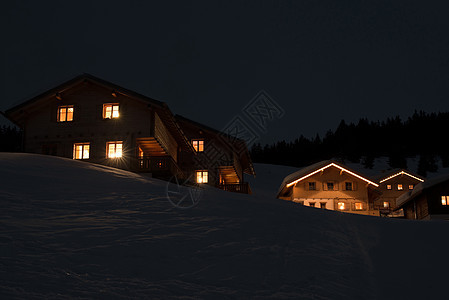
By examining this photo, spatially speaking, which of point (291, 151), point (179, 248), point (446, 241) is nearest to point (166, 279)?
point (179, 248)

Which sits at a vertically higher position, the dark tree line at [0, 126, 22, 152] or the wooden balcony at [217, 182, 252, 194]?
the dark tree line at [0, 126, 22, 152]

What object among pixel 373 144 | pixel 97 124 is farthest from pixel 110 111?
pixel 373 144

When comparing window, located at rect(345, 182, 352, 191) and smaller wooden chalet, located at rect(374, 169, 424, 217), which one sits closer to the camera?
window, located at rect(345, 182, 352, 191)

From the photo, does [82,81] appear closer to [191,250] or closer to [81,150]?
[81,150]

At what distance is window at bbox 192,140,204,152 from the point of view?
3684 centimetres

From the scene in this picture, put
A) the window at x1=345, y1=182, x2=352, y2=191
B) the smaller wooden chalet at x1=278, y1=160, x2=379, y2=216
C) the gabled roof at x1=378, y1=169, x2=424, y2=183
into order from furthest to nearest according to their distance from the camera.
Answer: the gabled roof at x1=378, y1=169, x2=424, y2=183 < the window at x1=345, y1=182, x2=352, y2=191 < the smaller wooden chalet at x1=278, y1=160, x2=379, y2=216

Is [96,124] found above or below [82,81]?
below

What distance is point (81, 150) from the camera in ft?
96.1

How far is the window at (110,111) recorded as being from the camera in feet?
97.2

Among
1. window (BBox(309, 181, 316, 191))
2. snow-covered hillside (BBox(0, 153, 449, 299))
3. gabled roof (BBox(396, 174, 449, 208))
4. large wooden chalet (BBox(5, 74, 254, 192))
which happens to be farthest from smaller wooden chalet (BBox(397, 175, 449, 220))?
snow-covered hillside (BBox(0, 153, 449, 299))

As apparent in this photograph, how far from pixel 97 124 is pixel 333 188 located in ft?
72.0

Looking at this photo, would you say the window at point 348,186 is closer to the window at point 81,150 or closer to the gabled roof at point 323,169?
the gabled roof at point 323,169

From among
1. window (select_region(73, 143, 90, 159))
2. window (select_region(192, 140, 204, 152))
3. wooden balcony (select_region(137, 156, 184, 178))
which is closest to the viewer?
wooden balcony (select_region(137, 156, 184, 178))

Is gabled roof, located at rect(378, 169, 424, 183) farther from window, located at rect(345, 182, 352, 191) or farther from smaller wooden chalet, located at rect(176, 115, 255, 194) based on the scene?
smaller wooden chalet, located at rect(176, 115, 255, 194)
